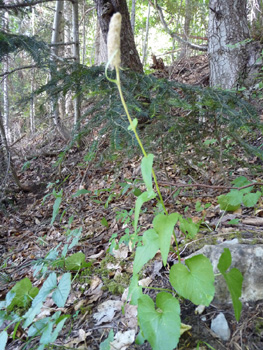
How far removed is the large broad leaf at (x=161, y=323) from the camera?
89cm

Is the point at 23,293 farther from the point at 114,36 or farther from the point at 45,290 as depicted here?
the point at 114,36

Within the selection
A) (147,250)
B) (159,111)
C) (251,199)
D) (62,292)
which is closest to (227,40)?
(159,111)

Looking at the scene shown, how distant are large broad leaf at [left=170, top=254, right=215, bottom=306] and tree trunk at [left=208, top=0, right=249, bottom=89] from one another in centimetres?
375

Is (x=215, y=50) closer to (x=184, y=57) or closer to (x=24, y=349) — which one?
(x=184, y=57)

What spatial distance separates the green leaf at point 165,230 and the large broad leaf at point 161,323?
217 mm

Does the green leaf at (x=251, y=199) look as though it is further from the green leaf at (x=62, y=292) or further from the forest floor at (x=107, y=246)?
the green leaf at (x=62, y=292)

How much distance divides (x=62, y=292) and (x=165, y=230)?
70 cm

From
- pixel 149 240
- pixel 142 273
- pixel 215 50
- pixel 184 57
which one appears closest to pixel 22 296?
pixel 142 273

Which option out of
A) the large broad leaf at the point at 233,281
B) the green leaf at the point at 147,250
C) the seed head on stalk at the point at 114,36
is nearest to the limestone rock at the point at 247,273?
the large broad leaf at the point at 233,281

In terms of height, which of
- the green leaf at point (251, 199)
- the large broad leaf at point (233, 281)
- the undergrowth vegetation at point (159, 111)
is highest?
the undergrowth vegetation at point (159, 111)

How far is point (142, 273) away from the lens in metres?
1.65

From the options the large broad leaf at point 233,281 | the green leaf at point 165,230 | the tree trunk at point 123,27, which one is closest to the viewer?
the green leaf at point 165,230

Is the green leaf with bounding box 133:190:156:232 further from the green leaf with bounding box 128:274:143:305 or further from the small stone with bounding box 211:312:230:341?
the small stone with bounding box 211:312:230:341

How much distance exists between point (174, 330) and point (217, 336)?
1.24ft
